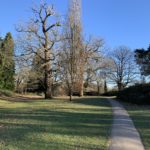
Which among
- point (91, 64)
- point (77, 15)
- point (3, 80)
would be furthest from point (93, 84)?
point (77, 15)

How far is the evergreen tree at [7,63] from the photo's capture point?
5028 cm

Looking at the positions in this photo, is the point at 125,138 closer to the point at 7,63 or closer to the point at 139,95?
the point at 139,95

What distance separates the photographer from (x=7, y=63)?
5144 cm

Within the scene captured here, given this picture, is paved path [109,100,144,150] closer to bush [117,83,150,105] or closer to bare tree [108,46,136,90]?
bush [117,83,150,105]

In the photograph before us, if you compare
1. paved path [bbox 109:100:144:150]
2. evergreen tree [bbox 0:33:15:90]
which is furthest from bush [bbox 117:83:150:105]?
paved path [bbox 109:100:144:150]

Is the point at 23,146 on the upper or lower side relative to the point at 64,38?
lower

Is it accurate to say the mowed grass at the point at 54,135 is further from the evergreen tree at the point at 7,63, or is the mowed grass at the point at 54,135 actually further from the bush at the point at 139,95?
the evergreen tree at the point at 7,63

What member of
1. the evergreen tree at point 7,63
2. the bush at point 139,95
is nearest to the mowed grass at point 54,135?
the bush at point 139,95

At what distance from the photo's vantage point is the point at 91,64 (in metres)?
67.2

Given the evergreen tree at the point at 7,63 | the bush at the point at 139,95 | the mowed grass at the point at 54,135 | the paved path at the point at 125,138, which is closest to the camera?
the mowed grass at the point at 54,135

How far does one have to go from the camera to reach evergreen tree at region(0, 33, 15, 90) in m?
50.3

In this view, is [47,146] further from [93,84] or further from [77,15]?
[93,84]

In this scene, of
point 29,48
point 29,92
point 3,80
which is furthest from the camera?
point 29,92

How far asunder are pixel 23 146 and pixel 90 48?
5655cm
